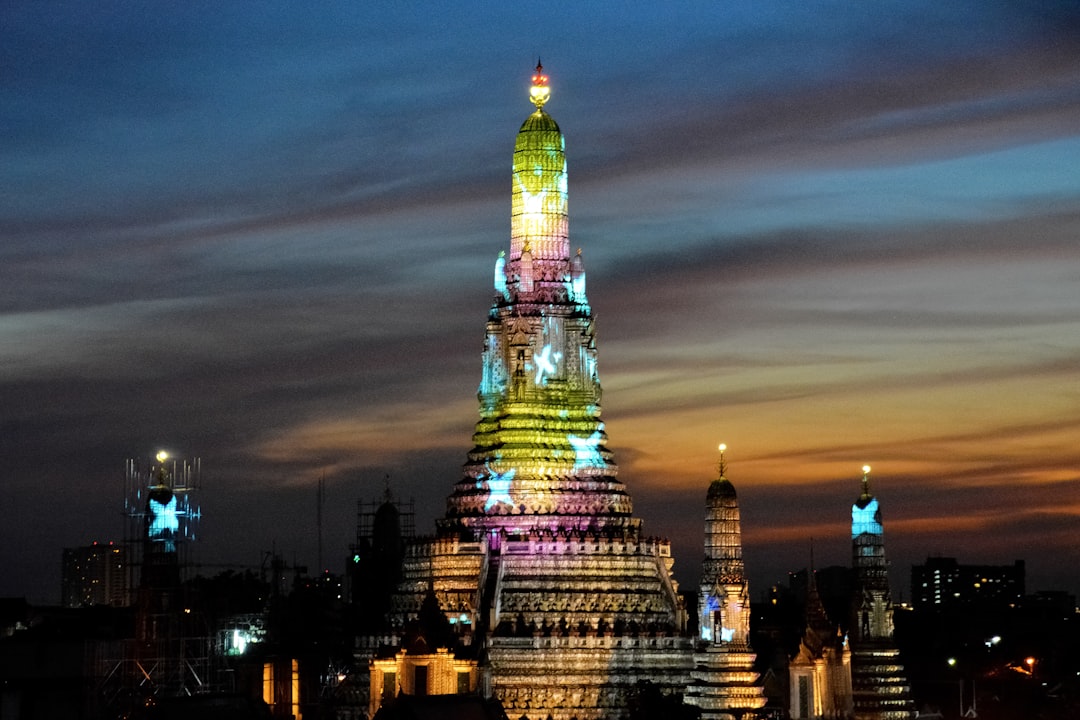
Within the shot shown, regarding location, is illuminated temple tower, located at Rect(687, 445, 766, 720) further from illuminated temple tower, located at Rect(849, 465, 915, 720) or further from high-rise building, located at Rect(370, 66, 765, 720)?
illuminated temple tower, located at Rect(849, 465, 915, 720)

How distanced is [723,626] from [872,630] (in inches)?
487

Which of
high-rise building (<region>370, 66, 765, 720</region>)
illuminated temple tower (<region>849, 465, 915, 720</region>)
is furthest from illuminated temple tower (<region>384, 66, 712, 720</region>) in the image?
illuminated temple tower (<region>849, 465, 915, 720</region>)

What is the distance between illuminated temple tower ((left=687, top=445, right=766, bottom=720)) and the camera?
92125mm

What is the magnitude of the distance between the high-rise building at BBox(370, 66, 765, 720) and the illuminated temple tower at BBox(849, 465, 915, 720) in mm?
9279

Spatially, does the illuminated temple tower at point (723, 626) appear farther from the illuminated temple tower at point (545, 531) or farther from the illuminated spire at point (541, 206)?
the illuminated spire at point (541, 206)

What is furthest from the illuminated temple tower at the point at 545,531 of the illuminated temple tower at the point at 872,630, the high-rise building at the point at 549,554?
the illuminated temple tower at the point at 872,630

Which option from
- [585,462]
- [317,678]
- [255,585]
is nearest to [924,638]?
[255,585]

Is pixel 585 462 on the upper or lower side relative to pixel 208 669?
upper

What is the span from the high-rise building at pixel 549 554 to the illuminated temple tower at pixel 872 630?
30.4ft

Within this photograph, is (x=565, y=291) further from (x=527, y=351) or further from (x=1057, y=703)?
(x=1057, y=703)

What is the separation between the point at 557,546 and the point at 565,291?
936cm

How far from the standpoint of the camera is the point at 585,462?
98.7 metres

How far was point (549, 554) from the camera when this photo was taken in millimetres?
95875

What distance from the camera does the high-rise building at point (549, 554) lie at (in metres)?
93.0
